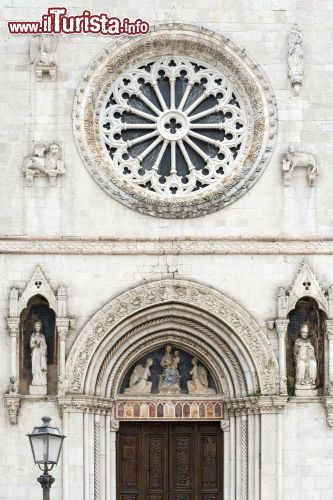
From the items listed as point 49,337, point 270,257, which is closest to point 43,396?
point 49,337

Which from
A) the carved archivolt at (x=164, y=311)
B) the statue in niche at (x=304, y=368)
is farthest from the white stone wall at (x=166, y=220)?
the statue in niche at (x=304, y=368)

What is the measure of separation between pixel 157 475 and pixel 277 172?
18.0 ft

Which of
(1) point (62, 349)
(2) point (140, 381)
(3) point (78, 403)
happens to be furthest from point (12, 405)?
(2) point (140, 381)

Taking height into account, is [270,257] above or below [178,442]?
above

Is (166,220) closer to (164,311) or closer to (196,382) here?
(164,311)

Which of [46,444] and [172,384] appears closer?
[46,444]

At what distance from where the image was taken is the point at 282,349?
24375 mm

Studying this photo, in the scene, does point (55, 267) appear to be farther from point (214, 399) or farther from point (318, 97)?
point (318, 97)

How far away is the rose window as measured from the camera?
24938mm

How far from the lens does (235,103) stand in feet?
82.6

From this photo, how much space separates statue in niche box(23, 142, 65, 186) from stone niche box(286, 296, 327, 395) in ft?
14.8

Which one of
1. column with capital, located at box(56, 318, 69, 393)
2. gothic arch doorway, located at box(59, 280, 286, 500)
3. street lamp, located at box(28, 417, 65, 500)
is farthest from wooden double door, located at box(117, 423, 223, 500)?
street lamp, located at box(28, 417, 65, 500)

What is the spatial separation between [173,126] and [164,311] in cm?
314

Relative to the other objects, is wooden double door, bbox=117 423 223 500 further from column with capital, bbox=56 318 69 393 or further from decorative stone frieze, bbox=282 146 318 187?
decorative stone frieze, bbox=282 146 318 187
